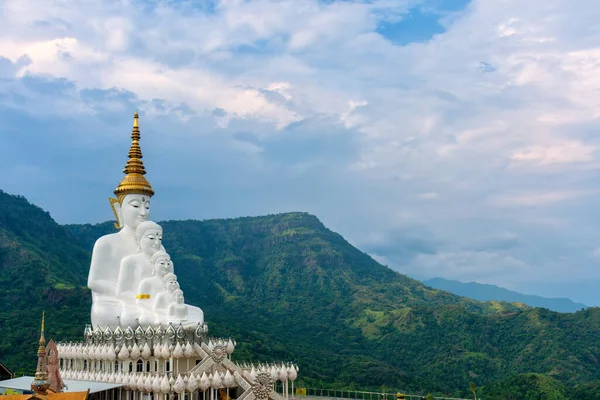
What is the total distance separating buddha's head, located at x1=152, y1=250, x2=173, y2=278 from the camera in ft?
94.7

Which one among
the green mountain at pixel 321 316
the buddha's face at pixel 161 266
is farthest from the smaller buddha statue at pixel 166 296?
the green mountain at pixel 321 316

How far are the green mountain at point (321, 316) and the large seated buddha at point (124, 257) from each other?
18.3 metres

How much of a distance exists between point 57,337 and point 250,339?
18960 millimetres

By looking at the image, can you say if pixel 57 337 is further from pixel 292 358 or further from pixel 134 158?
pixel 134 158

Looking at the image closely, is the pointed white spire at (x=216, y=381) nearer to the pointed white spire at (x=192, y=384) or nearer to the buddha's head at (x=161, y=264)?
the pointed white spire at (x=192, y=384)

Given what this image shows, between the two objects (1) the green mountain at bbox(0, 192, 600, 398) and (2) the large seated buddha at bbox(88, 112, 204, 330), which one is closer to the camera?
(2) the large seated buddha at bbox(88, 112, 204, 330)

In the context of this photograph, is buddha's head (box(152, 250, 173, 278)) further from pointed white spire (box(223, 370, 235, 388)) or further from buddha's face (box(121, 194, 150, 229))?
pointed white spire (box(223, 370, 235, 388))

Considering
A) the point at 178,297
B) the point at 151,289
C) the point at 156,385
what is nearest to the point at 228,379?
the point at 156,385

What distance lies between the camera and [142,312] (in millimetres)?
28172

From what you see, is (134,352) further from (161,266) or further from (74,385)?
(161,266)

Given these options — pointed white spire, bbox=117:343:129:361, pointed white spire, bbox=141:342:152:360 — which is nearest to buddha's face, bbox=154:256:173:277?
pointed white spire, bbox=141:342:152:360

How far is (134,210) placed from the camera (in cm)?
3091

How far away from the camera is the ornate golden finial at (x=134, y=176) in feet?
102

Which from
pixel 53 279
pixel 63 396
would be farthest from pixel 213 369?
pixel 53 279
